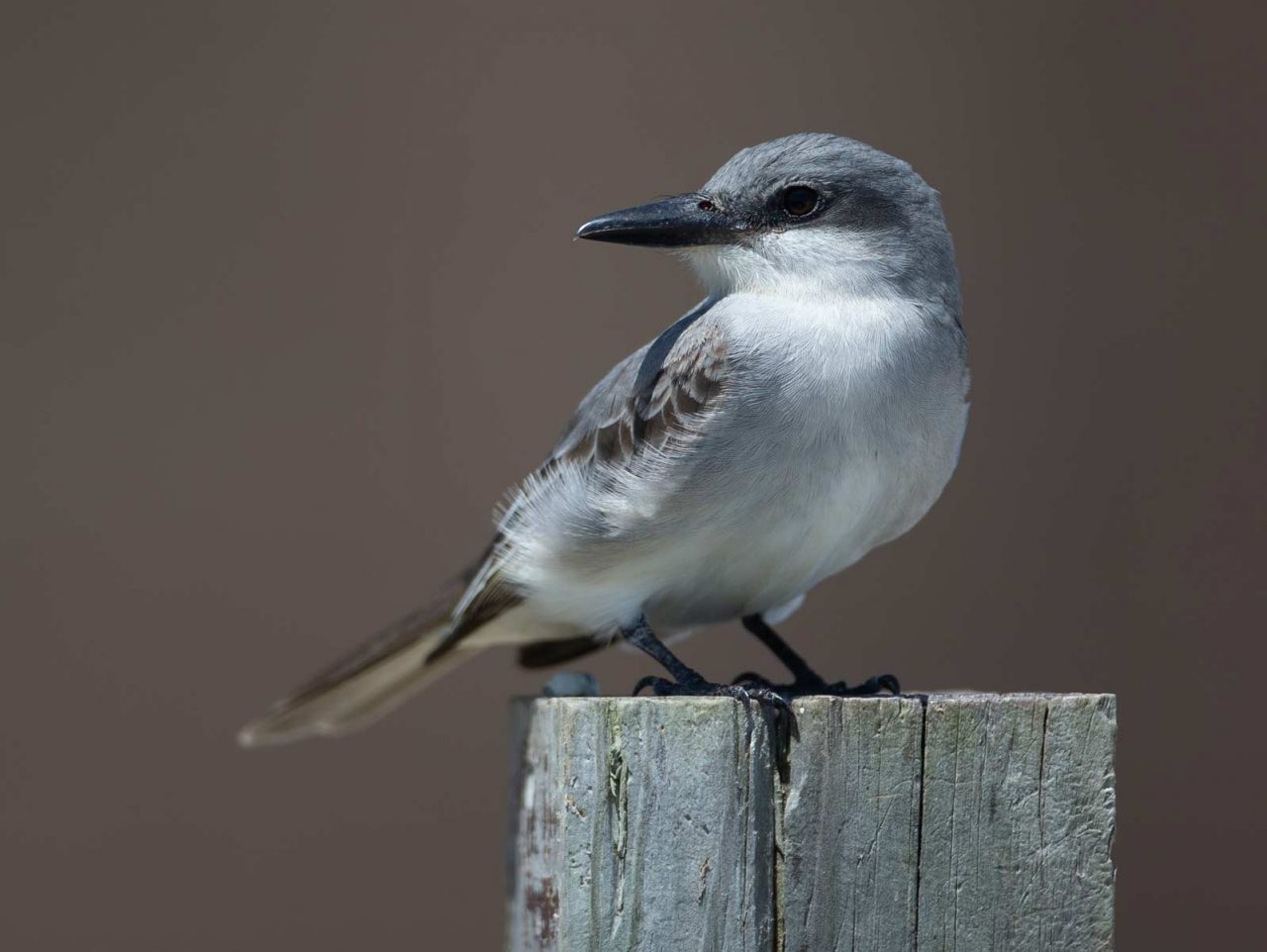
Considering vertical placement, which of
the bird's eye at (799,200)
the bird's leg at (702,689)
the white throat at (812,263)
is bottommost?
the bird's leg at (702,689)

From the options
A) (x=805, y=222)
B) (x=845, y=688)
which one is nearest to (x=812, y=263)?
(x=805, y=222)

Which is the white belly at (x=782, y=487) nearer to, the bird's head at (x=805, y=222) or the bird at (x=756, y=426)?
the bird at (x=756, y=426)

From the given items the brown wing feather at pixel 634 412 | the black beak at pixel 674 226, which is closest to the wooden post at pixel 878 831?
the brown wing feather at pixel 634 412

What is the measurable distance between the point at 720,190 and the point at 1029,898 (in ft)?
6.39

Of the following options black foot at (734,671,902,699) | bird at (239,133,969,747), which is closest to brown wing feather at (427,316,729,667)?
bird at (239,133,969,747)

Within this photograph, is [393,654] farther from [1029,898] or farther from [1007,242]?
[1007,242]

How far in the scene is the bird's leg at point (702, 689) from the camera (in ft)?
7.59

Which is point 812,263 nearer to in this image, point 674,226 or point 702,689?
point 674,226

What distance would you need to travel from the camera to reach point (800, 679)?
3717 millimetres

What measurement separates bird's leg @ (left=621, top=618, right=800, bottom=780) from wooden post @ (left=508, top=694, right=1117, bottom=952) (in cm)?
2

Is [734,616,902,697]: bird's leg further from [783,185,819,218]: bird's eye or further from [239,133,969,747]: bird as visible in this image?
[783,185,819,218]: bird's eye

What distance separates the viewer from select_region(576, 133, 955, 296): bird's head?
11.4 ft

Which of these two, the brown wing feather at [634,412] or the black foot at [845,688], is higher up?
the brown wing feather at [634,412]

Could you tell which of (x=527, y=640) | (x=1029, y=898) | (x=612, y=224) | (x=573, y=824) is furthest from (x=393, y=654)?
(x=1029, y=898)
